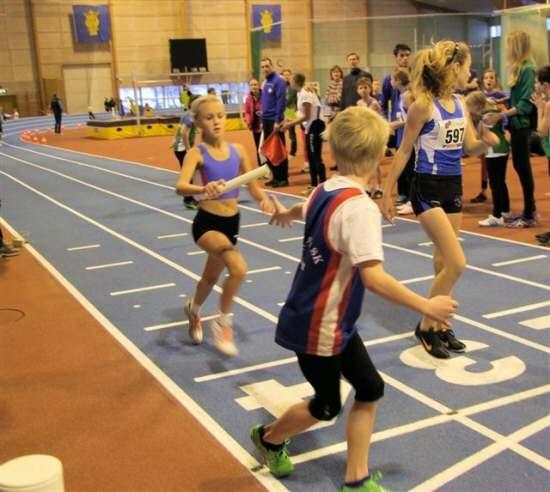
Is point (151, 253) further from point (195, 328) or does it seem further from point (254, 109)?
point (254, 109)

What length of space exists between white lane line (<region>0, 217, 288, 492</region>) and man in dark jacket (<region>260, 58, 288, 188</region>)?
19.9 feet

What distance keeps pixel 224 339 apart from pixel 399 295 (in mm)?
2289

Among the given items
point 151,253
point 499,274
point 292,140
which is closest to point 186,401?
point 499,274

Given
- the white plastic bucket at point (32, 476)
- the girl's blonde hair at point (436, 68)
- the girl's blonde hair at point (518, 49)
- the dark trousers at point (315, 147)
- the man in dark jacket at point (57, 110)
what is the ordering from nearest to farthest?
the white plastic bucket at point (32, 476) < the girl's blonde hair at point (436, 68) < the girl's blonde hair at point (518, 49) < the dark trousers at point (315, 147) < the man in dark jacket at point (57, 110)

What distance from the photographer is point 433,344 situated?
453 cm

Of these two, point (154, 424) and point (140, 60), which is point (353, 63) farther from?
point (140, 60)

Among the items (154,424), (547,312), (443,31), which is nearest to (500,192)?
(547,312)

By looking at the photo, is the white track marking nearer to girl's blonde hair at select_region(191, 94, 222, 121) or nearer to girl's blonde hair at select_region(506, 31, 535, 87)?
girl's blonde hair at select_region(506, 31, 535, 87)

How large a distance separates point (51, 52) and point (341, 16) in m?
15.1

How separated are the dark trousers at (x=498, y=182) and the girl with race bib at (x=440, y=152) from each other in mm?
3576

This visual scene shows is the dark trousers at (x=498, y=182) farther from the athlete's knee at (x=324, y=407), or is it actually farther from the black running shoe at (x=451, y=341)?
the athlete's knee at (x=324, y=407)

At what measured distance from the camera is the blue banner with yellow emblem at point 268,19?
36031mm

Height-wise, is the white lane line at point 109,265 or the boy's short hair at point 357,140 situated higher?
the boy's short hair at point 357,140

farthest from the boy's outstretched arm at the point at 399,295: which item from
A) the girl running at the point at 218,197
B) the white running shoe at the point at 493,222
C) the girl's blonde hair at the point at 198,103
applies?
the white running shoe at the point at 493,222
